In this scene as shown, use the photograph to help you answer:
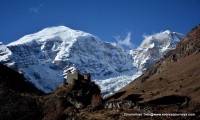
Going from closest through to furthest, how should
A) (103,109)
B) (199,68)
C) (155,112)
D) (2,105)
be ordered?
1. (2,105)
2. (155,112)
3. (103,109)
4. (199,68)

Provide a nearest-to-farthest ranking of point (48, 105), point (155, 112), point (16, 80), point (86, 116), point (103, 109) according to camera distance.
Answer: point (155, 112), point (86, 116), point (103, 109), point (48, 105), point (16, 80)

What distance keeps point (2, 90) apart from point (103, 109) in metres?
16.7

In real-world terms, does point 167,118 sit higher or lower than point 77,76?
lower

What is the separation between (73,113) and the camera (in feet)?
159

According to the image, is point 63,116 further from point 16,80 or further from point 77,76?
point 16,80

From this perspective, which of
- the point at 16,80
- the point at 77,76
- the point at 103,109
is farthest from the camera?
the point at 16,80

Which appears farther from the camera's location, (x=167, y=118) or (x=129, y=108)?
Answer: (x=129, y=108)

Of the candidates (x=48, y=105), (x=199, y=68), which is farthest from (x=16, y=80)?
(x=199, y=68)

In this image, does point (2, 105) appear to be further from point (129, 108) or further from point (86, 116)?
point (129, 108)

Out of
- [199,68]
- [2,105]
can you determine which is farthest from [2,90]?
[199,68]

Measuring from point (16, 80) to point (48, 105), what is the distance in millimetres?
47146

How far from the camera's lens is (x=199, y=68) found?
197 metres

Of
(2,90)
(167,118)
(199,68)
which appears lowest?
(167,118)

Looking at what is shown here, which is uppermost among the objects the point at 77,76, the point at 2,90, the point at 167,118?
the point at 77,76
